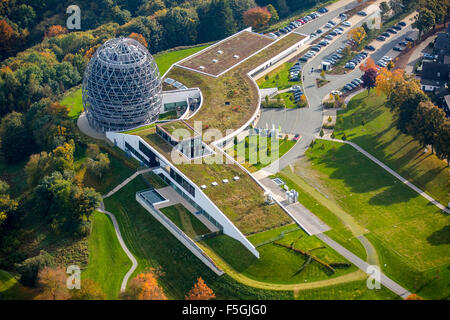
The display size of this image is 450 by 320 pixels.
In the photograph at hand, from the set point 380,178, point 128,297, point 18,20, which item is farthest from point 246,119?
point 18,20

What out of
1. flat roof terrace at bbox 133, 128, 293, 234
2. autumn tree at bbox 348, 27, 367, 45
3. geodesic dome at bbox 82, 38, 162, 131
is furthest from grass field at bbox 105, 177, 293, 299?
autumn tree at bbox 348, 27, 367, 45

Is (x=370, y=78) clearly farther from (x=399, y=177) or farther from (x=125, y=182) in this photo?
(x=125, y=182)

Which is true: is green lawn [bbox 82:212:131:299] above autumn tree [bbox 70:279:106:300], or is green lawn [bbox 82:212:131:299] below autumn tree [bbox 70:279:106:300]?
below

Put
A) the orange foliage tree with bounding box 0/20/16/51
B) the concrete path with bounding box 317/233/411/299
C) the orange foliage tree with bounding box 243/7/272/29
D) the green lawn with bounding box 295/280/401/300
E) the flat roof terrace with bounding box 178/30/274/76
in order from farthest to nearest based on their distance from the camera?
1. the orange foliage tree with bounding box 243/7/272/29
2. the orange foliage tree with bounding box 0/20/16/51
3. the flat roof terrace with bounding box 178/30/274/76
4. the concrete path with bounding box 317/233/411/299
5. the green lawn with bounding box 295/280/401/300

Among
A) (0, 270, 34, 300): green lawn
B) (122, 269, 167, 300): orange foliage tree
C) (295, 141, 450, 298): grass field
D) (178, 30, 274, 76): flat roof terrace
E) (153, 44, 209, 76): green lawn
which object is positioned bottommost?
(0, 270, 34, 300): green lawn

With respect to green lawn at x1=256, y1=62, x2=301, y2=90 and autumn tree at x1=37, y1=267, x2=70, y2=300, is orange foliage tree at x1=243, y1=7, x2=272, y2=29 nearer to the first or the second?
green lawn at x1=256, y1=62, x2=301, y2=90

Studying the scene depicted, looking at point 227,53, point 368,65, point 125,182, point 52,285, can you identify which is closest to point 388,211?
point 125,182

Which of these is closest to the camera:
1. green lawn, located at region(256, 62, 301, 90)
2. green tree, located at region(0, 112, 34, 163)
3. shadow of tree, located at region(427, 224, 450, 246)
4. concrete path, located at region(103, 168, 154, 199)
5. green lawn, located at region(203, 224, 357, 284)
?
green lawn, located at region(203, 224, 357, 284)
